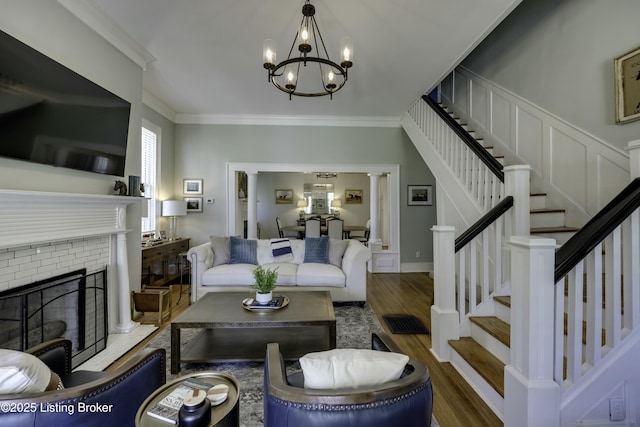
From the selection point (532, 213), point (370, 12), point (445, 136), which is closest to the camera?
point (370, 12)

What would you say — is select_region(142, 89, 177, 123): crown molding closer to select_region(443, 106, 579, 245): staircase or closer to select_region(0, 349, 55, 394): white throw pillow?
select_region(0, 349, 55, 394): white throw pillow

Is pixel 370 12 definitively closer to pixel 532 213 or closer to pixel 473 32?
pixel 473 32

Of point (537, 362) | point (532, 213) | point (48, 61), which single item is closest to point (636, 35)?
point (532, 213)

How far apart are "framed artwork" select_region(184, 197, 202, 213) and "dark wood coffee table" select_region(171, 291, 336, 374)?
296 centimetres

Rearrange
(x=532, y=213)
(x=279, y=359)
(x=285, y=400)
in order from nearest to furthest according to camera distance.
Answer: (x=285, y=400)
(x=279, y=359)
(x=532, y=213)

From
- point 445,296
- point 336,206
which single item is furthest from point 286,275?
point 336,206

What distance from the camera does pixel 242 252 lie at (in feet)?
13.5

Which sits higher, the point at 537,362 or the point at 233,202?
the point at 233,202

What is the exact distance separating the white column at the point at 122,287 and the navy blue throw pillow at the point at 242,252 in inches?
52.8

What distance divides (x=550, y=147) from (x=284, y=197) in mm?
7851

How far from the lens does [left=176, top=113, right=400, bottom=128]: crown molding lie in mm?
5504

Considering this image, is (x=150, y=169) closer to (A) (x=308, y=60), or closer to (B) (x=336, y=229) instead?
(A) (x=308, y=60)

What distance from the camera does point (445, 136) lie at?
391 centimetres

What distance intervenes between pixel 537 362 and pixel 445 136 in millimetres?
3088
